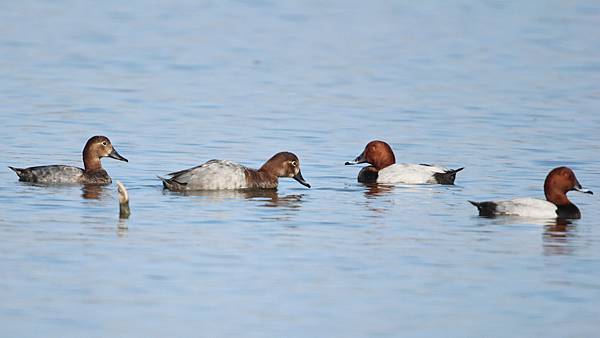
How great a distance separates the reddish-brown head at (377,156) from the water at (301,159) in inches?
15.4

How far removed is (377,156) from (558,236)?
12.8 feet

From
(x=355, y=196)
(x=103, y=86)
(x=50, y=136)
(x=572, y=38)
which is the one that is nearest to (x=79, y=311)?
(x=355, y=196)

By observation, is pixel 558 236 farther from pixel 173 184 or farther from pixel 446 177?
pixel 173 184

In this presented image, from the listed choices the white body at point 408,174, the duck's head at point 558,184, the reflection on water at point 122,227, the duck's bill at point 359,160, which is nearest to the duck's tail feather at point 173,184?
the reflection on water at point 122,227

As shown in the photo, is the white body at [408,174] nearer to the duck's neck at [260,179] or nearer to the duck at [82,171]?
the duck's neck at [260,179]

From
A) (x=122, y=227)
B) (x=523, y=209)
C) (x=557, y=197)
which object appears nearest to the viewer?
(x=122, y=227)

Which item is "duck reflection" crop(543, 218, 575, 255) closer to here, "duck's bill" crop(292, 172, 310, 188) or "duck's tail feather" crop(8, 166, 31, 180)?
"duck's bill" crop(292, 172, 310, 188)

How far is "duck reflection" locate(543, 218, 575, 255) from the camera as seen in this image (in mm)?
10203

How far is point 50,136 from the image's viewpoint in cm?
1625

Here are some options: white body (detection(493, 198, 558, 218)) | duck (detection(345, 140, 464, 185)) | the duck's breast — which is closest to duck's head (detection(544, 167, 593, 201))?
white body (detection(493, 198, 558, 218))

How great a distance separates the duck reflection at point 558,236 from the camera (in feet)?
33.5

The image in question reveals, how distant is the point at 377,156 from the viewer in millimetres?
14469

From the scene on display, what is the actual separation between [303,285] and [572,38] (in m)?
19.6

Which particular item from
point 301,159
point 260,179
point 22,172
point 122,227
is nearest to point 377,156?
point 301,159
